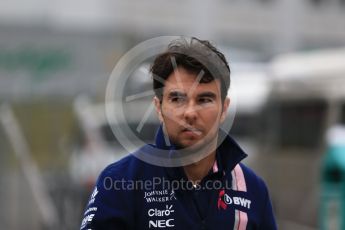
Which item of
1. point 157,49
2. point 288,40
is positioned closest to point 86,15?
point 288,40

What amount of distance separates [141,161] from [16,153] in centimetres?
1427

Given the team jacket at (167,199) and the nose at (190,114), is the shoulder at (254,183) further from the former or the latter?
the nose at (190,114)

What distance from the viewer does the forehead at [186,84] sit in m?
3.22

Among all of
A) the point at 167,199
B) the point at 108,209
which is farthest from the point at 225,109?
the point at 108,209

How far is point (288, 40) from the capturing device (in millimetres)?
49969

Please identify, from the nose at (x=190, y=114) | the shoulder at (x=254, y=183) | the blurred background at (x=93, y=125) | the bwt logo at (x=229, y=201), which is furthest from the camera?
the blurred background at (x=93, y=125)

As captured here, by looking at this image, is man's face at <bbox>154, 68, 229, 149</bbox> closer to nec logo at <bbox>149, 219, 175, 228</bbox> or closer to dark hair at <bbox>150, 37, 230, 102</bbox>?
dark hair at <bbox>150, 37, 230, 102</bbox>

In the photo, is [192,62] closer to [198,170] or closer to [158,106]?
[158,106]

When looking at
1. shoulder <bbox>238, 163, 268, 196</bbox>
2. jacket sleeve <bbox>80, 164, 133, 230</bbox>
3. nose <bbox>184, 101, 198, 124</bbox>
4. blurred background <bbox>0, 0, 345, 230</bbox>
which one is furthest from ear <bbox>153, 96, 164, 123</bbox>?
blurred background <bbox>0, 0, 345, 230</bbox>

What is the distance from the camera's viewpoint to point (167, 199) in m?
3.25

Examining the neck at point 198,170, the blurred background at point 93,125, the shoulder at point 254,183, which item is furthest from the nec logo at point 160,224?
the blurred background at point 93,125

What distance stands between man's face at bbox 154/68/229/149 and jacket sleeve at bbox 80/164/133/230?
26 centimetres

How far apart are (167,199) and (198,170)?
16cm

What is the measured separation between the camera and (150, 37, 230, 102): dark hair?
3254mm
